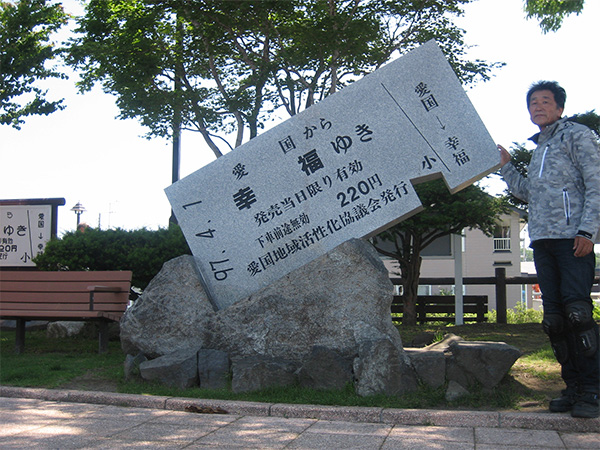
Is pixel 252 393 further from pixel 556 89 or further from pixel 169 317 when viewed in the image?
pixel 556 89

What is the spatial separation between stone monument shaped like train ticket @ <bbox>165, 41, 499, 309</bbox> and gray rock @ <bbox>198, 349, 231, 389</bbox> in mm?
767

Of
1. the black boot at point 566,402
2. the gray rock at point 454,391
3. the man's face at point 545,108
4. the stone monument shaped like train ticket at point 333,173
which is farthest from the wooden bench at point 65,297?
the man's face at point 545,108

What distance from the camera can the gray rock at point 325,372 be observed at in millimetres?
5270

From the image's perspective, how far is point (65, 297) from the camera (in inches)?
318

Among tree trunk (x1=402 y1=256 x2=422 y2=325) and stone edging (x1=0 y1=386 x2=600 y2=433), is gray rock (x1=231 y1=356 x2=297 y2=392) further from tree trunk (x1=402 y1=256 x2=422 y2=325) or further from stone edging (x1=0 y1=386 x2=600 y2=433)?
tree trunk (x1=402 y1=256 x2=422 y2=325)

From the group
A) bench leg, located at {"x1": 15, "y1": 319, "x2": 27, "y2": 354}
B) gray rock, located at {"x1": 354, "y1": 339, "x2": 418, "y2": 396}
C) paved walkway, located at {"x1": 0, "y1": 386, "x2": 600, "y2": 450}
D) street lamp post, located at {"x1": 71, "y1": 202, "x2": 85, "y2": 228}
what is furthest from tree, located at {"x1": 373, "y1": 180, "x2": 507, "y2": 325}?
street lamp post, located at {"x1": 71, "y1": 202, "x2": 85, "y2": 228}

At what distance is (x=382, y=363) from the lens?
5133 millimetres

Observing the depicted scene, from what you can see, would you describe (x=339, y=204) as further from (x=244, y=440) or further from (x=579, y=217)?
(x=244, y=440)

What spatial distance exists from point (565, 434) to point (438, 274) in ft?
85.9

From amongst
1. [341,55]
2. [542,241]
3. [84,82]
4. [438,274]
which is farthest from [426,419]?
[438,274]

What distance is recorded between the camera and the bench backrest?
25.7 ft

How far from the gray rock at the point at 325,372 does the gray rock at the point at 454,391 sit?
84 centimetres

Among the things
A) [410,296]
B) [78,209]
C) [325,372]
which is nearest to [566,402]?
[325,372]

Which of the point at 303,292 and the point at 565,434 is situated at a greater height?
the point at 303,292
